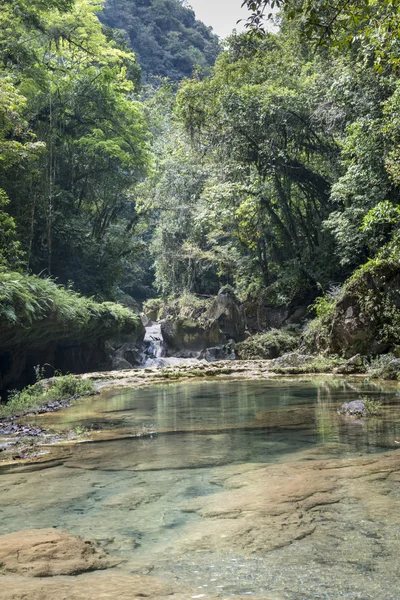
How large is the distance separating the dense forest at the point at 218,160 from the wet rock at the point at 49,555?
1352 cm

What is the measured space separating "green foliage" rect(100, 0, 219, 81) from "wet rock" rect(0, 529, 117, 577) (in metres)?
68.2

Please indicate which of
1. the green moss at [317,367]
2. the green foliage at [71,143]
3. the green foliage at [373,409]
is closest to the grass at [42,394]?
the green moss at [317,367]

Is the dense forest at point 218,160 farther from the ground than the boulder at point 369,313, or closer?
farther from the ground

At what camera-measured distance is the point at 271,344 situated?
68.7 ft

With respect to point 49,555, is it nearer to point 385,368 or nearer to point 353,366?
point 385,368

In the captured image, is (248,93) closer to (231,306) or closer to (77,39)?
(77,39)

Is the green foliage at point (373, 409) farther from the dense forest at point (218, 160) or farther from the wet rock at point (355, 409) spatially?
the dense forest at point (218, 160)

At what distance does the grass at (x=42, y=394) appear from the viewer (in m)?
10.2

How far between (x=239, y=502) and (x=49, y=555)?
1338 mm

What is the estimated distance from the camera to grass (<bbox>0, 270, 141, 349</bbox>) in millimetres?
12625

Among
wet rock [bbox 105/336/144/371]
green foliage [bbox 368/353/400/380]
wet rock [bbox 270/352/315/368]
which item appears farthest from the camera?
wet rock [bbox 105/336/144/371]

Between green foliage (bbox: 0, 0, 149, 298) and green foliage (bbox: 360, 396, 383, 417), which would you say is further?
green foliage (bbox: 0, 0, 149, 298)

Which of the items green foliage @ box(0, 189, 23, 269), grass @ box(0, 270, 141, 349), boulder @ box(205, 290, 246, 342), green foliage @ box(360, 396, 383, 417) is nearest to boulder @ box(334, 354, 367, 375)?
green foliage @ box(360, 396, 383, 417)

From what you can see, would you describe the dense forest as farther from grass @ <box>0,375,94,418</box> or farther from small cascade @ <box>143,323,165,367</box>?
grass @ <box>0,375,94,418</box>
